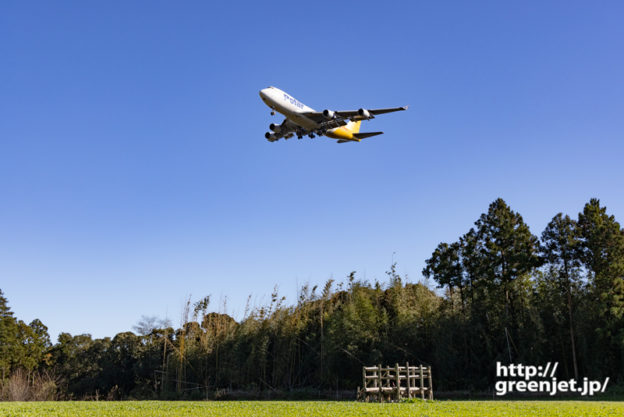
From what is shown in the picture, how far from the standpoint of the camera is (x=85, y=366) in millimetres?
37500

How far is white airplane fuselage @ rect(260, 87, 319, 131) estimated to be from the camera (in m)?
19.7

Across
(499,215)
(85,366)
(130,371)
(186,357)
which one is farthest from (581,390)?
(85,366)

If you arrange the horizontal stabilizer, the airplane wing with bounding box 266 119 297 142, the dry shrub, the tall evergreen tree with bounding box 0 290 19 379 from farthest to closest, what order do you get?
the tall evergreen tree with bounding box 0 290 19 379 < the dry shrub < the horizontal stabilizer < the airplane wing with bounding box 266 119 297 142

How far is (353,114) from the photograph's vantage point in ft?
63.7

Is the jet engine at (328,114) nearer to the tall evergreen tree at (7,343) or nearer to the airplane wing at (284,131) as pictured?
the airplane wing at (284,131)

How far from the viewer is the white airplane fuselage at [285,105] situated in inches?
774

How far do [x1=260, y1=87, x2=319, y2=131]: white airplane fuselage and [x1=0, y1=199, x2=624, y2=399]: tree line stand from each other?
1131 centimetres

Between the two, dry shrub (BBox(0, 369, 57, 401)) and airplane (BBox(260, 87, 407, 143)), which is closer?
airplane (BBox(260, 87, 407, 143))

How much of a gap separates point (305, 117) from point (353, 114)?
191 centimetres

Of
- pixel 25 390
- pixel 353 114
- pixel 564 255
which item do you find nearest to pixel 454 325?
pixel 564 255

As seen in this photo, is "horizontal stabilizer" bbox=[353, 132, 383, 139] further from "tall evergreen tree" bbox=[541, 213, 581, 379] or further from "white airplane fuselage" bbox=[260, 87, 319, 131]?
"tall evergreen tree" bbox=[541, 213, 581, 379]

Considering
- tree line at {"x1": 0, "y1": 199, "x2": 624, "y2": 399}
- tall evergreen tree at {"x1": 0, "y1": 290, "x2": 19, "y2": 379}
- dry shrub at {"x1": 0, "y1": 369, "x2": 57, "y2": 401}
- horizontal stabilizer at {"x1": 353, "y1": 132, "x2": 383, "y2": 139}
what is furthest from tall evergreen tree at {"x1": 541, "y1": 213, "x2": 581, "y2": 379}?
tall evergreen tree at {"x1": 0, "y1": 290, "x2": 19, "y2": 379}

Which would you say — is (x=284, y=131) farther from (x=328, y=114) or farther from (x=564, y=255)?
(x=564, y=255)

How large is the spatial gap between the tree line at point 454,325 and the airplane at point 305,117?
411 inches
